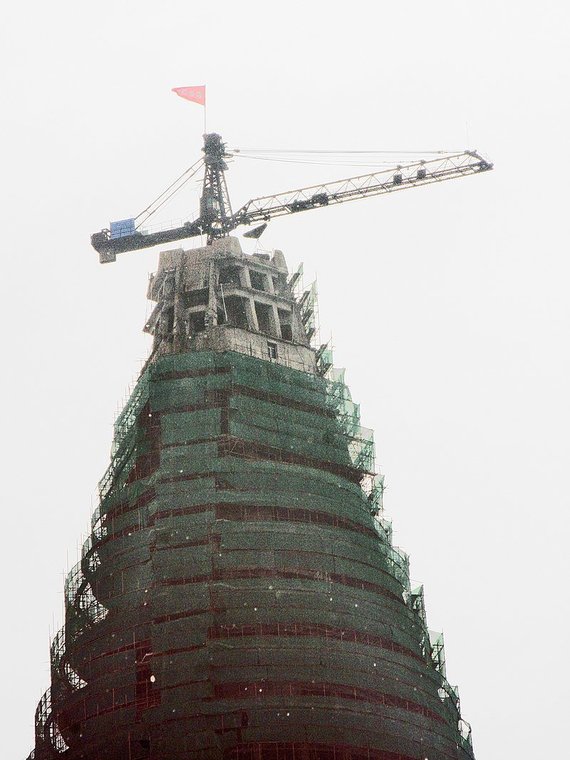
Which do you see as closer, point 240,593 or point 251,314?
point 240,593

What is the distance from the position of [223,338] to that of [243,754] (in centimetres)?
5541

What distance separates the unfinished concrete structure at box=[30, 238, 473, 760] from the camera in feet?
508

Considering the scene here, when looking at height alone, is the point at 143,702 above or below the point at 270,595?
below

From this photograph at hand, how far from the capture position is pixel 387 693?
526 ft

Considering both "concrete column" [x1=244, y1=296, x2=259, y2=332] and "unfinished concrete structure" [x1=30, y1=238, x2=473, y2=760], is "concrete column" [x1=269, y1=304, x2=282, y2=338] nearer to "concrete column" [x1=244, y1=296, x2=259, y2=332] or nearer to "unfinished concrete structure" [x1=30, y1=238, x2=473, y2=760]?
"concrete column" [x1=244, y1=296, x2=259, y2=332]

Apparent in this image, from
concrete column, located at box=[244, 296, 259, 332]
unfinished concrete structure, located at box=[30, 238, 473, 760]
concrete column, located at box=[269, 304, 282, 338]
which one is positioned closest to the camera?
unfinished concrete structure, located at box=[30, 238, 473, 760]

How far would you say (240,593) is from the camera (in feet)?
534

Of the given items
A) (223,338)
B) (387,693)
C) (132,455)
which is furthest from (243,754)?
(223,338)

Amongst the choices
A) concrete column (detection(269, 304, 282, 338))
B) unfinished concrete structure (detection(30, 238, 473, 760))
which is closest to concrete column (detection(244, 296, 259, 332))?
unfinished concrete structure (detection(30, 238, 473, 760))

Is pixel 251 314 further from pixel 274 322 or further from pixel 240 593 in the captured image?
pixel 240 593

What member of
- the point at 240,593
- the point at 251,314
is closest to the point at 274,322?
the point at 251,314

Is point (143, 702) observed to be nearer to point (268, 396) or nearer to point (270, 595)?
point (270, 595)

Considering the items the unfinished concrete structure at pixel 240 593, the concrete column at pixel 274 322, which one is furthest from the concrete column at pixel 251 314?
the concrete column at pixel 274 322

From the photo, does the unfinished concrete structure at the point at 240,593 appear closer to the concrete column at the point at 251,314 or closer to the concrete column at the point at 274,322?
the concrete column at the point at 251,314
